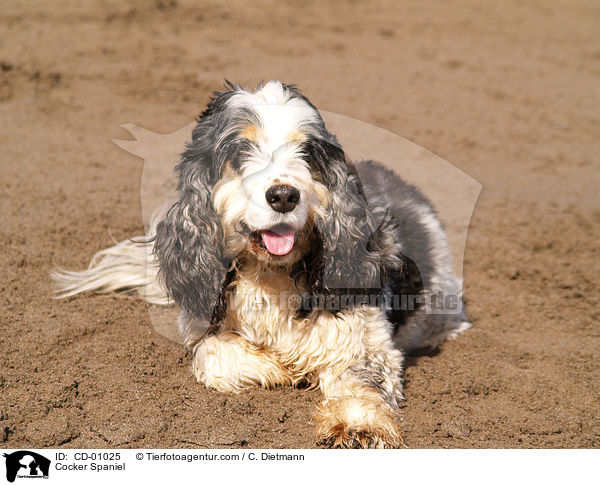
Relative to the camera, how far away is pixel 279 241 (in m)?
2.99

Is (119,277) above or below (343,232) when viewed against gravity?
above

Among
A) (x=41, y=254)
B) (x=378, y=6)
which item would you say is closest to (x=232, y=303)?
(x=41, y=254)

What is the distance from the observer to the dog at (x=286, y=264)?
2.98 meters

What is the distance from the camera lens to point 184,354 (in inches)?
150

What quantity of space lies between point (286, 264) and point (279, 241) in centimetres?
18

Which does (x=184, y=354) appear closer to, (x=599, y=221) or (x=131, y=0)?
(x=599, y=221)

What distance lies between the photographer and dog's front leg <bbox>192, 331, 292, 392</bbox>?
3.44 meters

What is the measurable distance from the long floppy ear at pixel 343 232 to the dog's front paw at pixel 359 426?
610 mm

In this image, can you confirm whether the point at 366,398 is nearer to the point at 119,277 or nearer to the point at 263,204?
the point at 263,204

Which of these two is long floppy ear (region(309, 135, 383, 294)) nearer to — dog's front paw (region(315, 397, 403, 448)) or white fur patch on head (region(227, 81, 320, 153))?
white fur patch on head (region(227, 81, 320, 153))

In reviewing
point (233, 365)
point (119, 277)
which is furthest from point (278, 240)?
point (119, 277)

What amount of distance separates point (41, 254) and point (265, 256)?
8.52 ft
